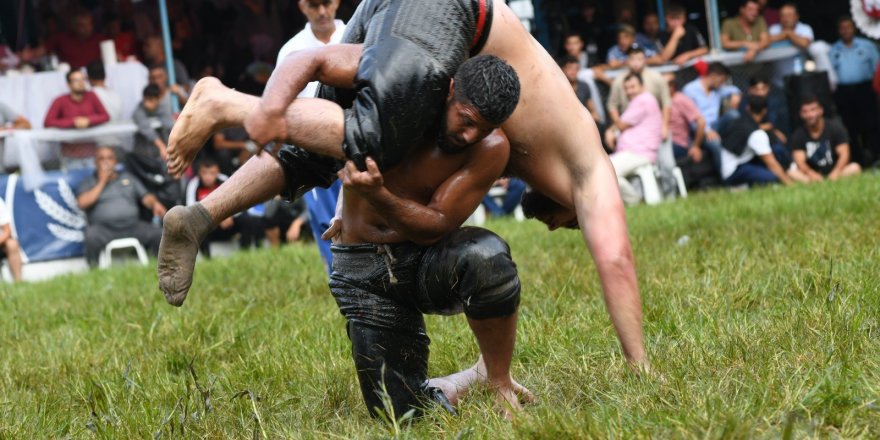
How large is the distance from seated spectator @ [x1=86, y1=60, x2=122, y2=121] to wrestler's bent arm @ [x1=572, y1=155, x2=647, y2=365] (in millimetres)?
8861

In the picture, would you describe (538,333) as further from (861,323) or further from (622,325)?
(861,323)

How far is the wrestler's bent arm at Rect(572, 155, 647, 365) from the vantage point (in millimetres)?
4020

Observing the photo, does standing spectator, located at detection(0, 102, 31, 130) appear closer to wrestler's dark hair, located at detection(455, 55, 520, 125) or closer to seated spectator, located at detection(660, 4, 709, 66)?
seated spectator, located at detection(660, 4, 709, 66)

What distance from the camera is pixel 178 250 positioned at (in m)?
3.88

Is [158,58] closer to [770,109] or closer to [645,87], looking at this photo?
[645,87]

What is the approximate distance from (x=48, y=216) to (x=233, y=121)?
27.7ft

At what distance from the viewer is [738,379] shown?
3.52 metres

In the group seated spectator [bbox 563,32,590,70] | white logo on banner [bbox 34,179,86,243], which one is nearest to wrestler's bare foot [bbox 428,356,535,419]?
white logo on banner [bbox 34,179,86,243]

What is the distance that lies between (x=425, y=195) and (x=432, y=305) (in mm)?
346

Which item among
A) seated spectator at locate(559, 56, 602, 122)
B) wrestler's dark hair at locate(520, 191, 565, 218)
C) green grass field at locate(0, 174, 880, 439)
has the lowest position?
seated spectator at locate(559, 56, 602, 122)

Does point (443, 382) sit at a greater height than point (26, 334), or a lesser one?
greater

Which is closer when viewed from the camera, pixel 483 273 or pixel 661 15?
pixel 483 273

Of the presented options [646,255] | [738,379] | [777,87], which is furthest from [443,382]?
[777,87]

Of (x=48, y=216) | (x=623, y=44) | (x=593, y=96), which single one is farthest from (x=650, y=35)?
(x=48, y=216)
